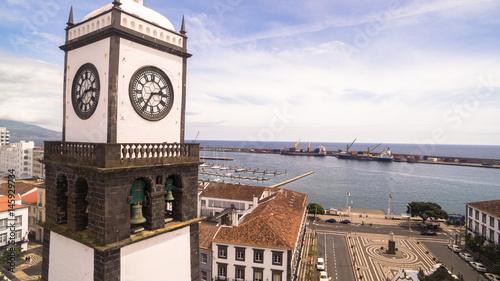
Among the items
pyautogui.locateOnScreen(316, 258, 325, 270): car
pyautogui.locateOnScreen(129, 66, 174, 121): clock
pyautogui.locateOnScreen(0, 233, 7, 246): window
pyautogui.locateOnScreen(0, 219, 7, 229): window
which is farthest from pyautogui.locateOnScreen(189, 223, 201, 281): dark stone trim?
pyautogui.locateOnScreen(0, 233, 7, 246): window

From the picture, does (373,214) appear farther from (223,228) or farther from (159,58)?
(159,58)

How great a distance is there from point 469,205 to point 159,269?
223ft

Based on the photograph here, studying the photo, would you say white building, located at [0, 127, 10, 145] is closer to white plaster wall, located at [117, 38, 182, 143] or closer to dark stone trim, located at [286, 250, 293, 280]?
dark stone trim, located at [286, 250, 293, 280]

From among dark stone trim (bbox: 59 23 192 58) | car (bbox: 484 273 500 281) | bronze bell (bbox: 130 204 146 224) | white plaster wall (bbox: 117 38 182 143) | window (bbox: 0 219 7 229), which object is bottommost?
car (bbox: 484 273 500 281)

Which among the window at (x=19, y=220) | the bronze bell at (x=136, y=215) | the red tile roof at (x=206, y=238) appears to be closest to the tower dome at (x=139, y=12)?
the bronze bell at (x=136, y=215)

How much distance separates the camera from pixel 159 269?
499 inches

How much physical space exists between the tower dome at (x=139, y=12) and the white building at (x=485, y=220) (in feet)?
203

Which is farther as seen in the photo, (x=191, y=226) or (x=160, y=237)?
(x=191, y=226)

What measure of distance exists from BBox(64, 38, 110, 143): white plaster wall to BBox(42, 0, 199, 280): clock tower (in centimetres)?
5

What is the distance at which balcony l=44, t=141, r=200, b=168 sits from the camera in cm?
1088

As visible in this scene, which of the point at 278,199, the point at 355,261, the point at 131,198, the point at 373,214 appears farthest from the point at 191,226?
the point at 373,214

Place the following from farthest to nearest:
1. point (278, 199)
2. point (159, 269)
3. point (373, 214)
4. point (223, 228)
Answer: point (373, 214) < point (278, 199) < point (223, 228) < point (159, 269)

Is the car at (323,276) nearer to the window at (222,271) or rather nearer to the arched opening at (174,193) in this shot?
the window at (222,271)

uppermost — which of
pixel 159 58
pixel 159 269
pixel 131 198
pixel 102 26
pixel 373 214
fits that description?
pixel 102 26
